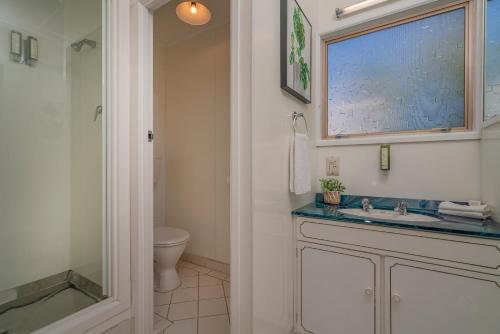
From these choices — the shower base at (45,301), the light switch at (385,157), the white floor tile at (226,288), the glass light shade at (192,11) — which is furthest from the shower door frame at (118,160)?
the light switch at (385,157)

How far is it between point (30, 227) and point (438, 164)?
9.16 feet

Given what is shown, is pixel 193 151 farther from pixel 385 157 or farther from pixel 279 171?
pixel 385 157

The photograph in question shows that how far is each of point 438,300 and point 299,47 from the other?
1.55m

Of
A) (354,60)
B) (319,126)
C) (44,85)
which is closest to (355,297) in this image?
(319,126)

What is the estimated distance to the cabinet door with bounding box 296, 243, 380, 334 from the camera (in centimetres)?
116

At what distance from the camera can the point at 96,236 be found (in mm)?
1346

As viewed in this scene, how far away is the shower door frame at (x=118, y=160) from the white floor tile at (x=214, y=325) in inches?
19.2

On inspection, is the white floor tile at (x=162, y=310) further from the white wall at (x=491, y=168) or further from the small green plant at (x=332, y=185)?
the white wall at (x=491, y=168)

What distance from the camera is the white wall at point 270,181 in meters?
1.00

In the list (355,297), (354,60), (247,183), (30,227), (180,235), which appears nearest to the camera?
(247,183)

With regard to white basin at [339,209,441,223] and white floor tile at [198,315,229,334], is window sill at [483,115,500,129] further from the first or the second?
white floor tile at [198,315,229,334]

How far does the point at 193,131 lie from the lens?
7.91 feet

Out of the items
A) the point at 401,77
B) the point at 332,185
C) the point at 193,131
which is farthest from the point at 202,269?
the point at 401,77

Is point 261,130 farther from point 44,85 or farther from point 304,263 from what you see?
point 44,85
